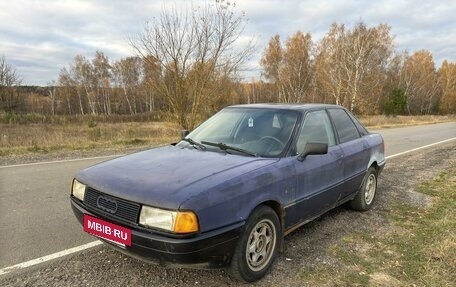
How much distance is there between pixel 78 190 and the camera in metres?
3.32

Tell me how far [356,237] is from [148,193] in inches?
109

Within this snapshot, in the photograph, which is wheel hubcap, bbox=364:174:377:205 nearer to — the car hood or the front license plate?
the car hood

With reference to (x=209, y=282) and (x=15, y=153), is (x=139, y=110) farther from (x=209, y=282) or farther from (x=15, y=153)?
(x=209, y=282)

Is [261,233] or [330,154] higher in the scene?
[330,154]

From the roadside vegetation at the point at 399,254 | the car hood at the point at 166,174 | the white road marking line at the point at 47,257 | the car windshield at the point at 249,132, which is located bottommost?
the roadside vegetation at the point at 399,254

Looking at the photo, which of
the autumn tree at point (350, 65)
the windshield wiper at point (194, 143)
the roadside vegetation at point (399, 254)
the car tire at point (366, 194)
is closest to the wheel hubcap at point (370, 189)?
the car tire at point (366, 194)

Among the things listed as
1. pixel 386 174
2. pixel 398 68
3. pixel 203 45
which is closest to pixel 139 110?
pixel 398 68

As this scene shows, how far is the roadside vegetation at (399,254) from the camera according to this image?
128 inches

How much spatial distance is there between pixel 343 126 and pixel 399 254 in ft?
6.10

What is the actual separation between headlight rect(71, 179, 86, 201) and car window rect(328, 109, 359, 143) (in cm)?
319

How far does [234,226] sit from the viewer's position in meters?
2.83

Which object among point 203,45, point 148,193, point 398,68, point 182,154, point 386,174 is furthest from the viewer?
point 398,68

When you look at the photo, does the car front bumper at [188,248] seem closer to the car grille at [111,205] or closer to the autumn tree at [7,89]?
the car grille at [111,205]

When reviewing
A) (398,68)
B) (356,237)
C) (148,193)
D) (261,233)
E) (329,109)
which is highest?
(398,68)
